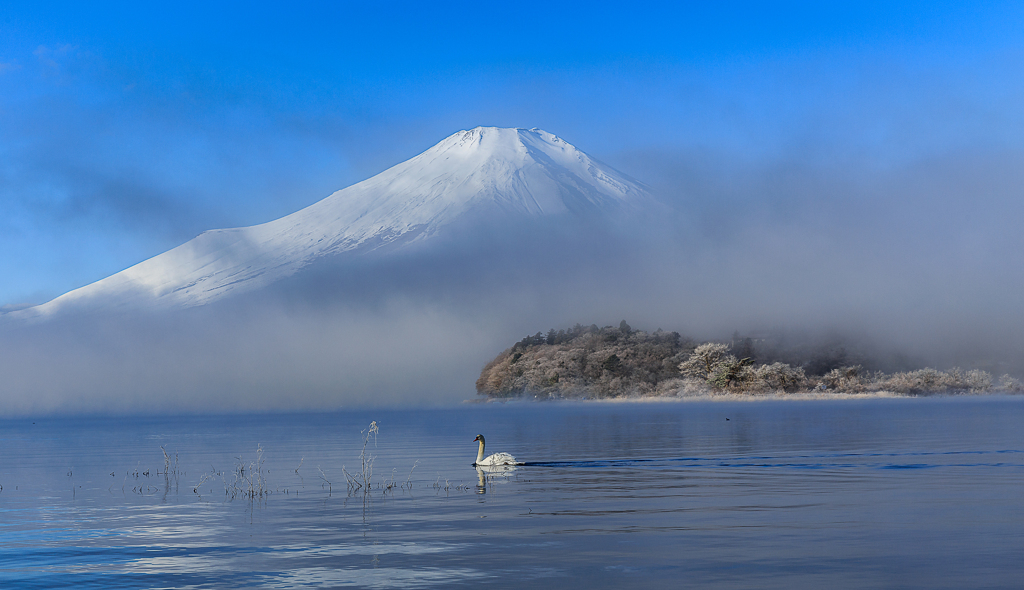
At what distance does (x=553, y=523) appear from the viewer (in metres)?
19.4

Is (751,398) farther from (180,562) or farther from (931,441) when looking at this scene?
(180,562)

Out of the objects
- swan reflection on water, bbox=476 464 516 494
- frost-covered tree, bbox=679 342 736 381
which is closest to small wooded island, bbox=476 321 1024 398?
Result: frost-covered tree, bbox=679 342 736 381

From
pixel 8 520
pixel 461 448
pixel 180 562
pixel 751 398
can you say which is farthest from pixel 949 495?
pixel 751 398

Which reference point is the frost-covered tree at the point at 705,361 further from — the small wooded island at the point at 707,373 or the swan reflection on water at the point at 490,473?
the swan reflection on water at the point at 490,473

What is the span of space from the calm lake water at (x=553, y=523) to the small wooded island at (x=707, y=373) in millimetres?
113010

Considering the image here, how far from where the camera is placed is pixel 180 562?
52.2ft

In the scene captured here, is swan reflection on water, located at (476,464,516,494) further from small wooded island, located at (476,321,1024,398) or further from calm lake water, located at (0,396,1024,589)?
small wooded island, located at (476,321,1024,398)

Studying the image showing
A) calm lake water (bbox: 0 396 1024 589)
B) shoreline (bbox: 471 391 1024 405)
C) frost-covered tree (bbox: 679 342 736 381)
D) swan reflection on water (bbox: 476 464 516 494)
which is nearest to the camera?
calm lake water (bbox: 0 396 1024 589)

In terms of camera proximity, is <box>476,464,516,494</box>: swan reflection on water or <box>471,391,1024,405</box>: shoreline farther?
<box>471,391,1024,405</box>: shoreline

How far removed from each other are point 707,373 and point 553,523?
5394 inches

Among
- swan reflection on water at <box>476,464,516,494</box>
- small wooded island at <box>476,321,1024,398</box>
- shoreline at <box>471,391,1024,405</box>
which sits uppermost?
small wooded island at <box>476,321,1024,398</box>

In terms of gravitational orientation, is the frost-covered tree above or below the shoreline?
above

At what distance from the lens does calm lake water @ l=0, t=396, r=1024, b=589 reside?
14305mm

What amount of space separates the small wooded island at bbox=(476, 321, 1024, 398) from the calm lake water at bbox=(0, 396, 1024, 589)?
11301 cm
